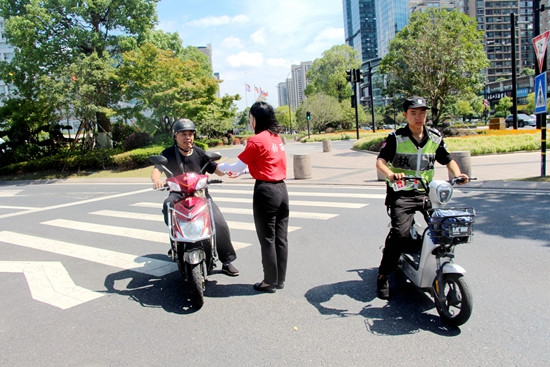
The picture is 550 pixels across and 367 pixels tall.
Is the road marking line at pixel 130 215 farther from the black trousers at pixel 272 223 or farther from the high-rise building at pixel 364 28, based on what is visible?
the high-rise building at pixel 364 28

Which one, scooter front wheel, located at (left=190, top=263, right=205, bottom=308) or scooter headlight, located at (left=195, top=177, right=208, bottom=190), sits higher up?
scooter headlight, located at (left=195, top=177, right=208, bottom=190)

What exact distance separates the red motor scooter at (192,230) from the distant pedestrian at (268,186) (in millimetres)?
407

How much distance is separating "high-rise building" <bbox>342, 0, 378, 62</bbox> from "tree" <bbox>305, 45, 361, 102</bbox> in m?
96.5

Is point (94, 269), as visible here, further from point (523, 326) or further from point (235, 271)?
point (523, 326)

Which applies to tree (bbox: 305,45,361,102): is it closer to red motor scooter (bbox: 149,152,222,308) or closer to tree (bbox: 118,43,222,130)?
tree (bbox: 118,43,222,130)

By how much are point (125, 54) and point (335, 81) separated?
50957mm

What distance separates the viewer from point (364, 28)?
A: 543 feet

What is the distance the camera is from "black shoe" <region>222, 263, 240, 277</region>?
4875 millimetres

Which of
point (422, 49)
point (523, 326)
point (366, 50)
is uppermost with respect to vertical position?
point (366, 50)

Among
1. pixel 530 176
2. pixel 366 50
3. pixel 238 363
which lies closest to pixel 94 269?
pixel 238 363

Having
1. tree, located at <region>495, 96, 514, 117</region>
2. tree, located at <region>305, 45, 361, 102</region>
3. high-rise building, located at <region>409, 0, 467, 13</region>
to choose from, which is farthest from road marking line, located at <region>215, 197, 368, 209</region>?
high-rise building, located at <region>409, 0, 467, 13</region>

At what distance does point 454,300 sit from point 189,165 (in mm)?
2951

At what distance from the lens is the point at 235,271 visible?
16.0 ft

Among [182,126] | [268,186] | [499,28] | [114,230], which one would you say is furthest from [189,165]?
[499,28]
